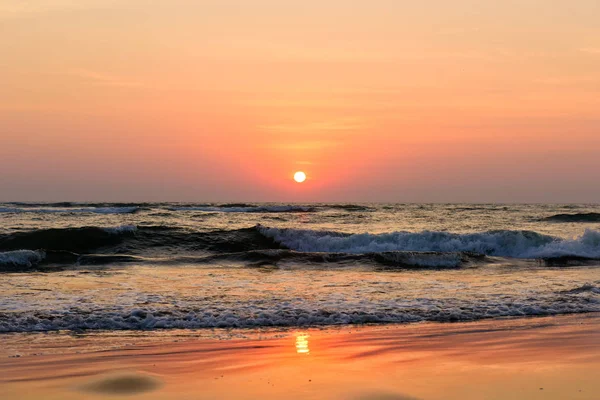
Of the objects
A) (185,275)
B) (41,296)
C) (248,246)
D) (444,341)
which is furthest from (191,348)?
(248,246)

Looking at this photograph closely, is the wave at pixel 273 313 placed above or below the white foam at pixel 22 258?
below

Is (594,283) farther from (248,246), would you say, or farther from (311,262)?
(248,246)

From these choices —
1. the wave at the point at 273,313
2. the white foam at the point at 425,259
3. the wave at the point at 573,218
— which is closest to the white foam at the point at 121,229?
the white foam at the point at 425,259

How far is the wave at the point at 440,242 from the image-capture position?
21.4 meters

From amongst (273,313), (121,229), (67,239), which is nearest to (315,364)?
(273,313)

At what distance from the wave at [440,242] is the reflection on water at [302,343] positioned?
570 inches

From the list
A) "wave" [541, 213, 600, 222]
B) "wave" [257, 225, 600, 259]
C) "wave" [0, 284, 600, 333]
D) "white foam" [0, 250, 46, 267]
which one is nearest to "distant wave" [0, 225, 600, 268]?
"wave" [257, 225, 600, 259]

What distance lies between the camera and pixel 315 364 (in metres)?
5.91

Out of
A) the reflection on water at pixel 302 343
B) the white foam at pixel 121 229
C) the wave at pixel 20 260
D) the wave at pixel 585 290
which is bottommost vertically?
the wave at pixel 585 290

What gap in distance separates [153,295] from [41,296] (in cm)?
184

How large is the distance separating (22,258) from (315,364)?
12342 mm

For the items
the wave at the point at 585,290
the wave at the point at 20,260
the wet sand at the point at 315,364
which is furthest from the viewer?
the wave at the point at 20,260

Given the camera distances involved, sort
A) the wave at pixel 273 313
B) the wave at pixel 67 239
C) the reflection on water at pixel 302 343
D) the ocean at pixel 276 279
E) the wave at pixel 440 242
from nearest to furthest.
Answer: the reflection on water at pixel 302 343
the wave at pixel 273 313
the ocean at pixel 276 279
the wave at pixel 67 239
the wave at pixel 440 242

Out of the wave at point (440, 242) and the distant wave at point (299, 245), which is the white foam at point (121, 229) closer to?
the distant wave at point (299, 245)
